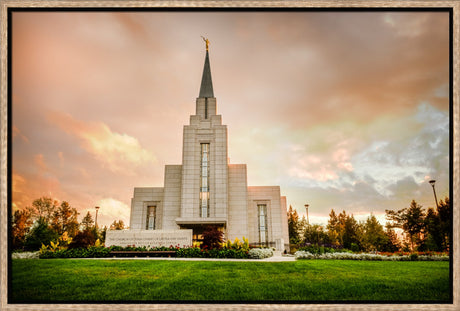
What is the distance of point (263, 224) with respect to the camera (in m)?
32.3

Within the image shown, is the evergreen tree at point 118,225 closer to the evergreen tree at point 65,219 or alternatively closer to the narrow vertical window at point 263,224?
the evergreen tree at point 65,219

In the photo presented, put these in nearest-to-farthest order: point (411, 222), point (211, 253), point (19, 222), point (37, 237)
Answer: point (19, 222), point (211, 253), point (37, 237), point (411, 222)

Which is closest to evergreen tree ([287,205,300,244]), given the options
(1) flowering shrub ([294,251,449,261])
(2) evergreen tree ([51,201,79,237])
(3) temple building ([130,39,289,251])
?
(3) temple building ([130,39,289,251])

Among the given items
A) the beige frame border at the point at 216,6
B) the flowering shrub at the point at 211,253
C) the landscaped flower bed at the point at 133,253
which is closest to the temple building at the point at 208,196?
the landscaped flower bed at the point at 133,253

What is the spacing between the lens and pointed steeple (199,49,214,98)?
32094 millimetres

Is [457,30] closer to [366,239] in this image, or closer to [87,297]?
[87,297]

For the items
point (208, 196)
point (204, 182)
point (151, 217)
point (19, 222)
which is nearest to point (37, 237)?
point (19, 222)

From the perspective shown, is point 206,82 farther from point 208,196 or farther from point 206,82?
point 208,196

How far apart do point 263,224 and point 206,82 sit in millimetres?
15827

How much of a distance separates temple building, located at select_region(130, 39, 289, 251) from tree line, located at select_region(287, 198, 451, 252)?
4638 mm

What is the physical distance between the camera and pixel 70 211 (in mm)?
34812

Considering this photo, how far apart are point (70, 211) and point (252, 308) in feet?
113

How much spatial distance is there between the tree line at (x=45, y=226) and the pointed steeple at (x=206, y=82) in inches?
655

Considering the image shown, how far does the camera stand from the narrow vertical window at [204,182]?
28.8 metres
